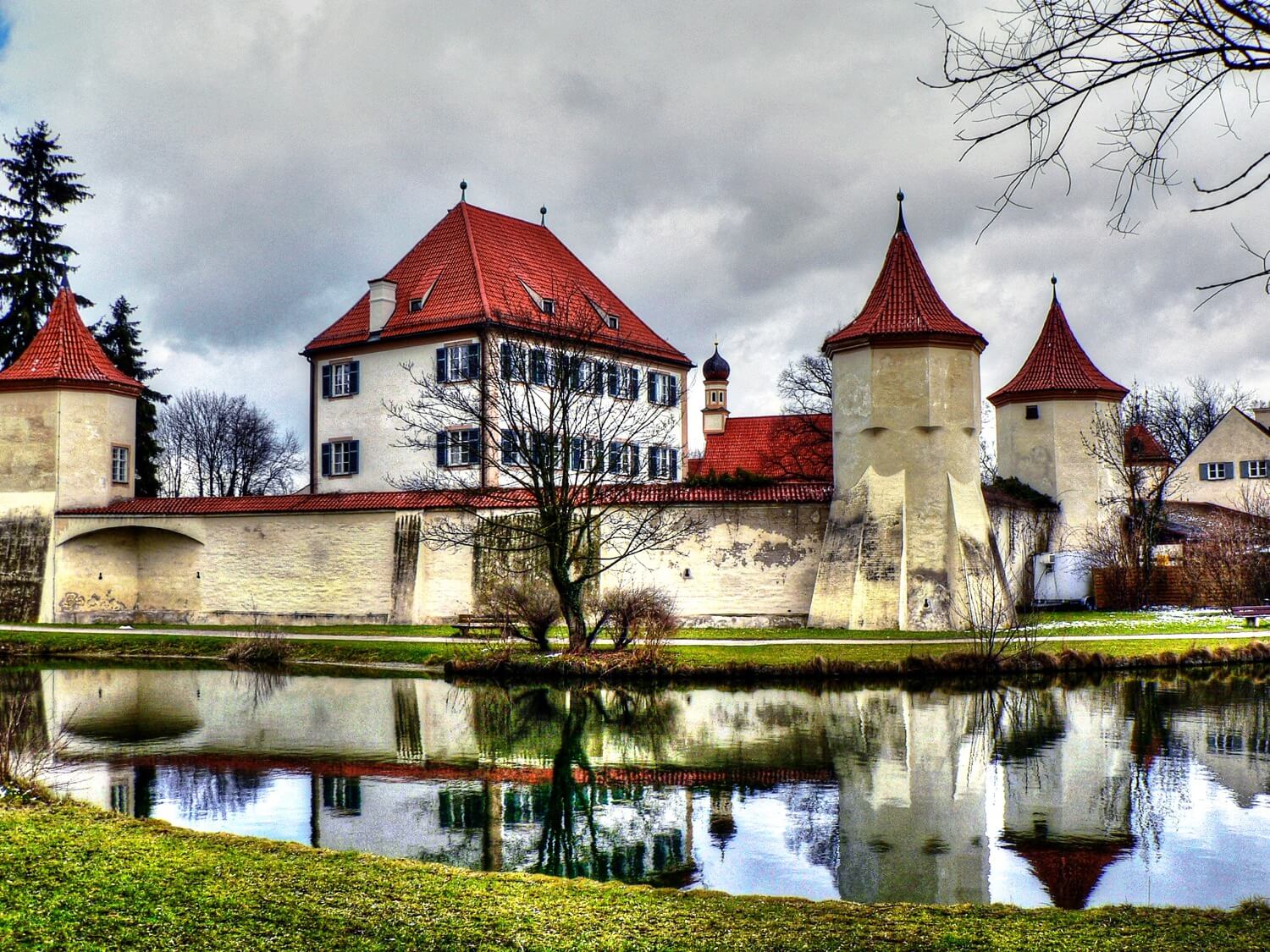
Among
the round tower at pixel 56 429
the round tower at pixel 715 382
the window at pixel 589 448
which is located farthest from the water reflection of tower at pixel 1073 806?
the round tower at pixel 715 382

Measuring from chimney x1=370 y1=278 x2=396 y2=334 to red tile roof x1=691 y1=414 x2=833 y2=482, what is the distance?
10901mm

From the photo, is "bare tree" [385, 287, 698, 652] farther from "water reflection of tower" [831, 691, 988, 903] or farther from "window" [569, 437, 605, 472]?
"water reflection of tower" [831, 691, 988, 903]

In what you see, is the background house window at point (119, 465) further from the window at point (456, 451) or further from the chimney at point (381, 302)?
the window at point (456, 451)

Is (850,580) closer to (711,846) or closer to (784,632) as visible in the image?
(784,632)

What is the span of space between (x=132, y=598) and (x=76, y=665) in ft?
30.2

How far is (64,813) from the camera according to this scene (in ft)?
27.4

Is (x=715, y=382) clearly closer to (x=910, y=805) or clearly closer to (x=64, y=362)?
(x=64, y=362)

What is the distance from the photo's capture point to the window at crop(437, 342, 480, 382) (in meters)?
33.2

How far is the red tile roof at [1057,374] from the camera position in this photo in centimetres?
3319

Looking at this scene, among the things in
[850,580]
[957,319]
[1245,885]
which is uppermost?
[957,319]

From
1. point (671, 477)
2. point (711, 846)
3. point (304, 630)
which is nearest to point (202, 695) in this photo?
point (304, 630)

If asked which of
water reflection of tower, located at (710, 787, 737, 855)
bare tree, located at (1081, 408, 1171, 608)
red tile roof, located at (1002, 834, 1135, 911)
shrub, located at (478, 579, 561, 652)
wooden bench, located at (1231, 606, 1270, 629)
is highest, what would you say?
bare tree, located at (1081, 408, 1171, 608)

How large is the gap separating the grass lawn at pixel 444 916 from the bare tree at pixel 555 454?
14.6 metres

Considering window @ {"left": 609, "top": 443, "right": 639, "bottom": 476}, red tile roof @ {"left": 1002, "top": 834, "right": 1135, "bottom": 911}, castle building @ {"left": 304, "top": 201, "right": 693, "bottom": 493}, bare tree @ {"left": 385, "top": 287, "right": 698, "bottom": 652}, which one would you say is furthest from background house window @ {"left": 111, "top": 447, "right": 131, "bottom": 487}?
red tile roof @ {"left": 1002, "top": 834, "right": 1135, "bottom": 911}
